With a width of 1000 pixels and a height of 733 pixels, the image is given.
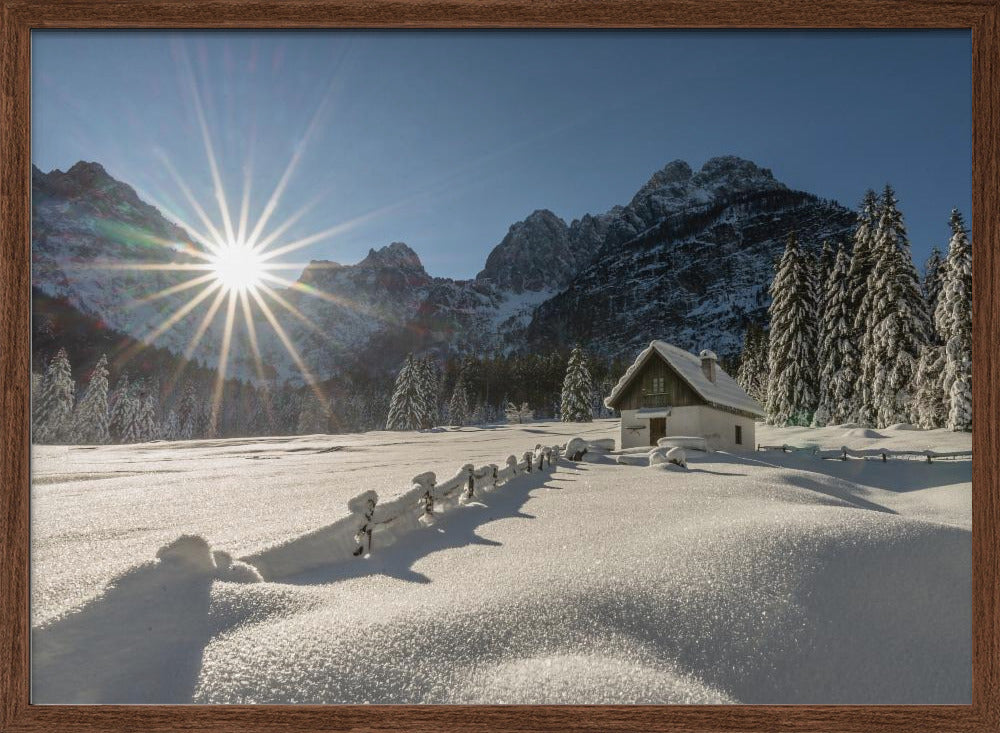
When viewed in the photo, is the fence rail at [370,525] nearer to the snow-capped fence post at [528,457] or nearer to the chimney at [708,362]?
the snow-capped fence post at [528,457]

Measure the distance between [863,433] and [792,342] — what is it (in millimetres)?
1836

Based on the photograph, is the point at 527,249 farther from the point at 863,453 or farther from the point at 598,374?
the point at 863,453

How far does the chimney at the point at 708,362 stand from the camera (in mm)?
8536

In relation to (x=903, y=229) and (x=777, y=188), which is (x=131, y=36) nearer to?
(x=777, y=188)

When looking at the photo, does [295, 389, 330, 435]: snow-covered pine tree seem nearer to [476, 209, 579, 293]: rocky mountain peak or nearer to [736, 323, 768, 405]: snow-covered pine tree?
[476, 209, 579, 293]: rocky mountain peak

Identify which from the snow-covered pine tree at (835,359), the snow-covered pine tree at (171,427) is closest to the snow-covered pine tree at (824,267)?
the snow-covered pine tree at (835,359)

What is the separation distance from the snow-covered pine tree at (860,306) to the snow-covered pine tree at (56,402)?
291 inches

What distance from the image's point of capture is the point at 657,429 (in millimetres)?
13656

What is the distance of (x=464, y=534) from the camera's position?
227 inches

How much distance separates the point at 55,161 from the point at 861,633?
6830 millimetres

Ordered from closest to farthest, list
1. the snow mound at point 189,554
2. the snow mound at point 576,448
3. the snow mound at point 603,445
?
the snow mound at point 189,554, the snow mound at point 576,448, the snow mound at point 603,445

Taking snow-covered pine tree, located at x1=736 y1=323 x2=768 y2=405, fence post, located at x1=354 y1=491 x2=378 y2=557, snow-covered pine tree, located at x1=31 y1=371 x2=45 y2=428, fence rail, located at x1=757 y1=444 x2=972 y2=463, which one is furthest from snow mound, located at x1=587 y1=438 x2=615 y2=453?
snow-covered pine tree, located at x1=31 y1=371 x2=45 y2=428

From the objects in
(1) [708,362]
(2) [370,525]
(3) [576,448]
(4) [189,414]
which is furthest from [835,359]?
(4) [189,414]

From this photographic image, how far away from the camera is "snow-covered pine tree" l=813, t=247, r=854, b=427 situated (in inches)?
303
